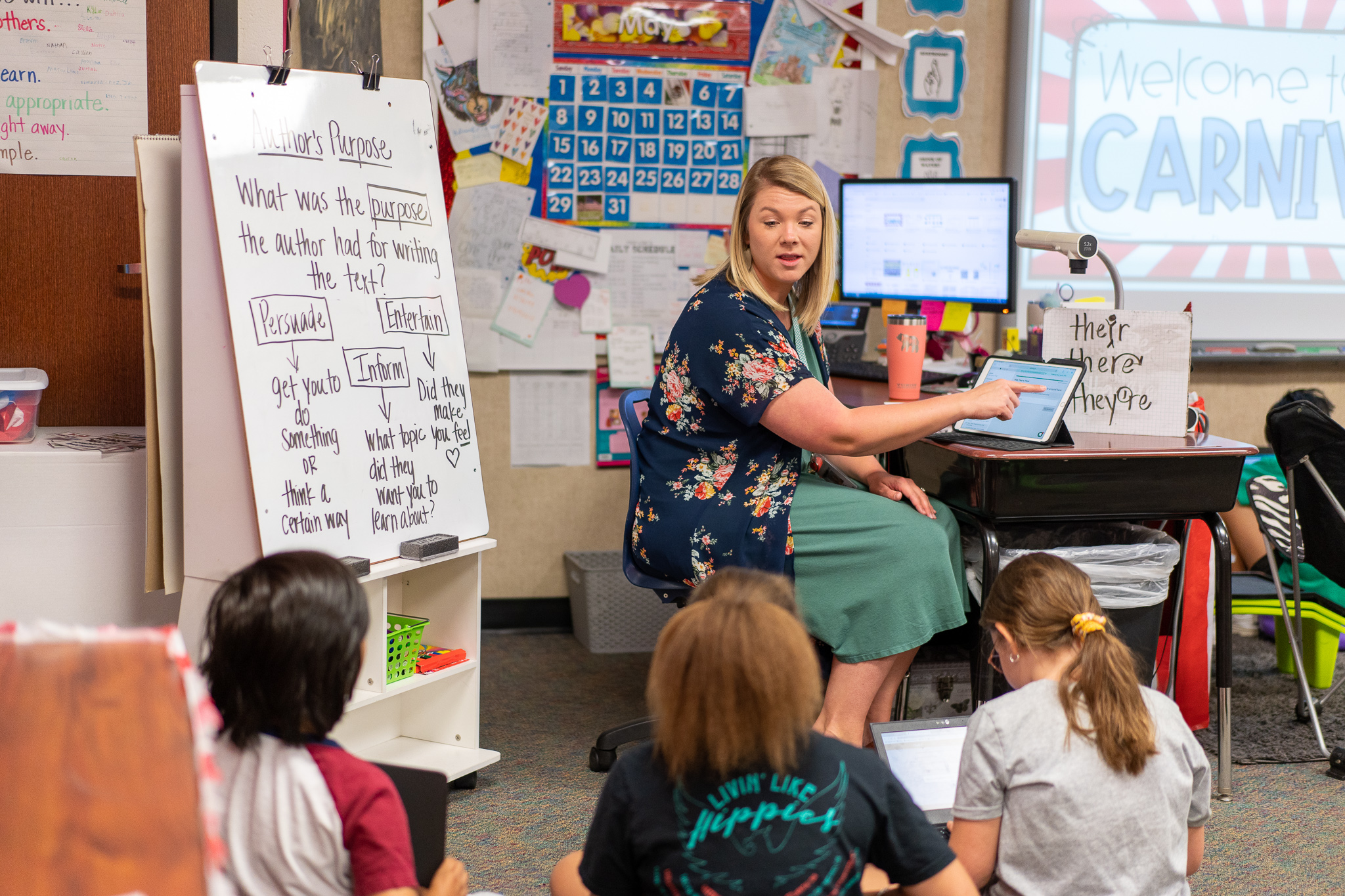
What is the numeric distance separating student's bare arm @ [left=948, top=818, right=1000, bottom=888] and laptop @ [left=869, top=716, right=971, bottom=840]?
1.40ft

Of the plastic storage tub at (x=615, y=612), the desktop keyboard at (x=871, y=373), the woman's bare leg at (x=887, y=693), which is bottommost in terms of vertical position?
the plastic storage tub at (x=615, y=612)

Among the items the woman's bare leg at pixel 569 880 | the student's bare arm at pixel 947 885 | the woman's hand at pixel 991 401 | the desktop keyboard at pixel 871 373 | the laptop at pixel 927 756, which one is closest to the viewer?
the student's bare arm at pixel 947 885

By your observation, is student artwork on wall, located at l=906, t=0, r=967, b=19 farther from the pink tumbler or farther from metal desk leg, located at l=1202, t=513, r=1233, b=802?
metal desk leg, located at l=1202, t=513, r=1233, b=802

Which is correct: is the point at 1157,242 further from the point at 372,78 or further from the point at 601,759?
the point at 372,78

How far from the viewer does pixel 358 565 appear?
203 centimetres

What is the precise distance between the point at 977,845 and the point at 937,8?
2824 mm

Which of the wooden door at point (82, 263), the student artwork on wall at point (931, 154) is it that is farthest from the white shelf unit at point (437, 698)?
the student artwork on wall at point (931, 154)

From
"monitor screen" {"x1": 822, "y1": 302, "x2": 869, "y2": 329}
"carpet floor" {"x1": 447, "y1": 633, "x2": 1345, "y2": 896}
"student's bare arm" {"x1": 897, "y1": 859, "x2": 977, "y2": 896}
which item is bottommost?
"carpet floor" {"x1": 447, "y1": 633, "x2": 1345, "y2": 896}

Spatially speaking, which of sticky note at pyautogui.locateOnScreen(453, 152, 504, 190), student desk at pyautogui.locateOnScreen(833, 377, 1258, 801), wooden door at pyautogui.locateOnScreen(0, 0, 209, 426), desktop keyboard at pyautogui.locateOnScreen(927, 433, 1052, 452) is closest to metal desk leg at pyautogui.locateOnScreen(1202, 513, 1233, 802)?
student desk at pyautogui.locateOnScreen(833, 377, 1258, 801)

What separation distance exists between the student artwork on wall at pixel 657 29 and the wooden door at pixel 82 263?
126cm

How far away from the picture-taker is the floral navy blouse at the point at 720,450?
6.91 ft

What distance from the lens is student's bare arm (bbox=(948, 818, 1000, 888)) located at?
138 centimetres

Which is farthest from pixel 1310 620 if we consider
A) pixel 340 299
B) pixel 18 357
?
pixel 18 357

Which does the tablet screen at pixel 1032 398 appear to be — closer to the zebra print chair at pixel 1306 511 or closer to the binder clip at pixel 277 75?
the zebra print chair at pixel 1306 511
